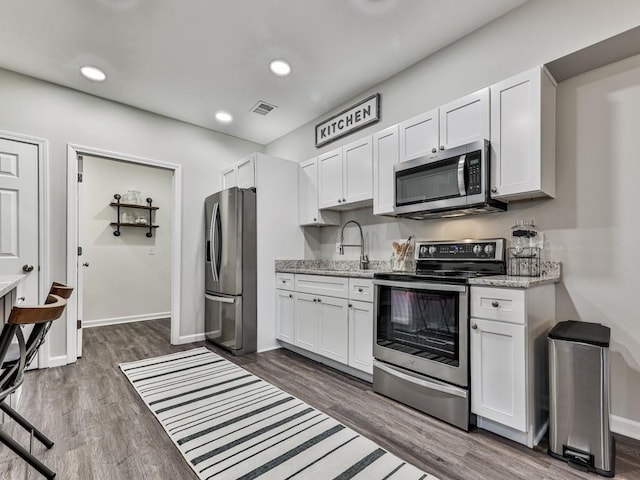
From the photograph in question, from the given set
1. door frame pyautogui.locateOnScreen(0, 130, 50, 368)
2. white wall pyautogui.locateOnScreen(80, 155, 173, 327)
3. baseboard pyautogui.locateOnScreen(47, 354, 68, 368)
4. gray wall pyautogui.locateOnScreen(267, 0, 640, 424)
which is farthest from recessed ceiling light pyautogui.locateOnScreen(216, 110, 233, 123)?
baseboard pyautogui.locateOnScreen(47, 354, 68, 368)

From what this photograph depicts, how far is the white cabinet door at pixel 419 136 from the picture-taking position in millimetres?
2557

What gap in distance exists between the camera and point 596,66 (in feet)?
6.99

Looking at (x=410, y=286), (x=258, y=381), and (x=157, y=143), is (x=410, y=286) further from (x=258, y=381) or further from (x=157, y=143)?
(x=157, y=143)

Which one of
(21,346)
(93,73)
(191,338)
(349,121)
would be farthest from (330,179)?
(21,346)

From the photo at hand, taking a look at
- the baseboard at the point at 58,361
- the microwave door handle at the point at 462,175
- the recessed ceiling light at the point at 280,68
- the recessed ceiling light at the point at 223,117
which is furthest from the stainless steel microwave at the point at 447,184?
the baseboard at the point at 58,361

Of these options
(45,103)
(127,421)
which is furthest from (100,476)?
(45,103)

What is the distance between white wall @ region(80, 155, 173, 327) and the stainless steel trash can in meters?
4.90

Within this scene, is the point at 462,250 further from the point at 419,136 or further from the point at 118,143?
the point at 118,143

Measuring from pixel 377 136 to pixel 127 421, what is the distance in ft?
9.54

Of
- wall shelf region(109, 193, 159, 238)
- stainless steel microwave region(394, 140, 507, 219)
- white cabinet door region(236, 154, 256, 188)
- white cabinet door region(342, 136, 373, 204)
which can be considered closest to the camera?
stainless steel microwave region(394, 140, 507, 219)

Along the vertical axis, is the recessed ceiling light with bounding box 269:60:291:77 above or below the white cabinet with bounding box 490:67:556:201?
above

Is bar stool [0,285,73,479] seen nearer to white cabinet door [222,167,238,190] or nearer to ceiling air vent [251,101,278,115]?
white cabinet door [222,167,238,190]

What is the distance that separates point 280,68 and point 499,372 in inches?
117

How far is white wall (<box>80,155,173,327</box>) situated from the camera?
4.91 m
